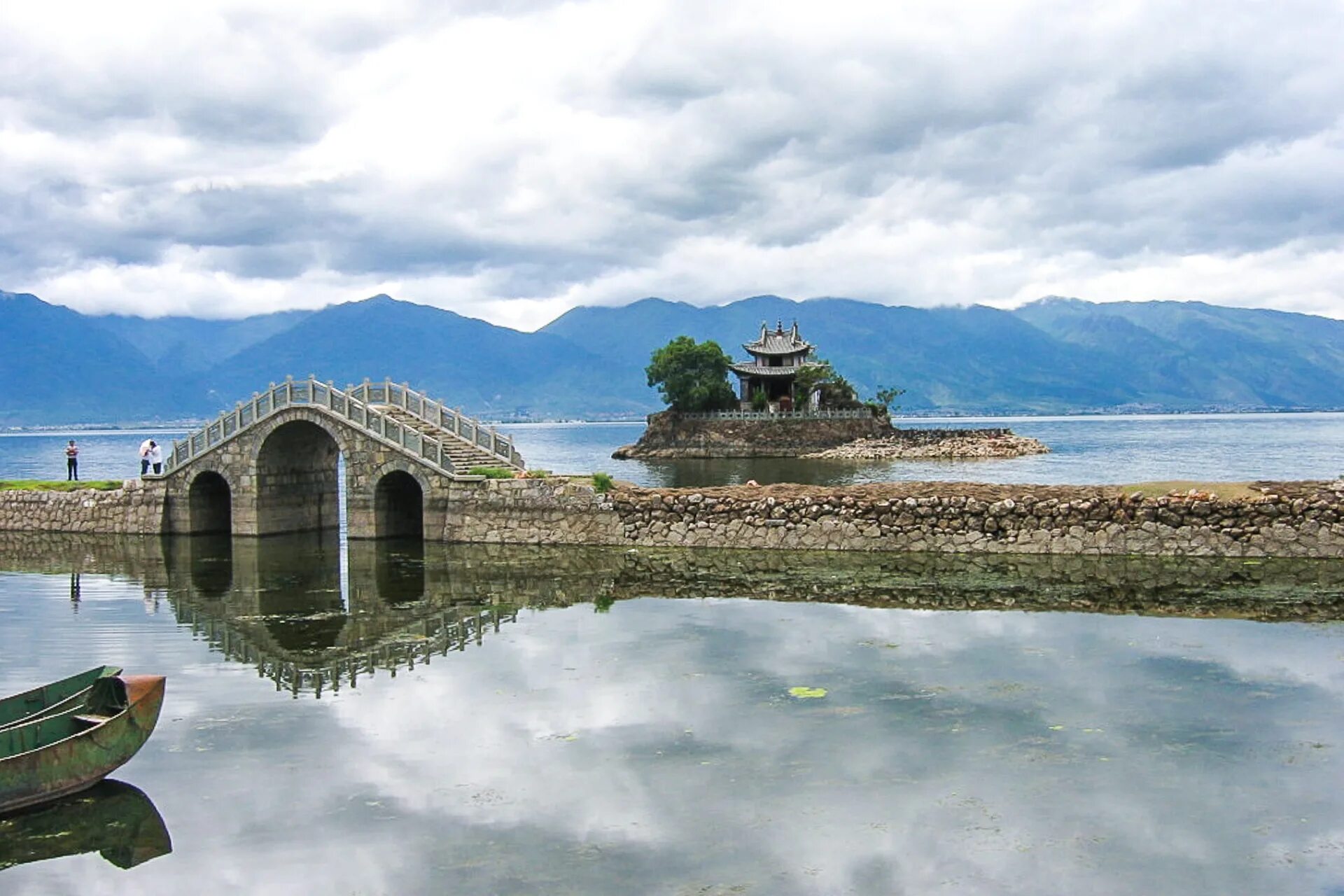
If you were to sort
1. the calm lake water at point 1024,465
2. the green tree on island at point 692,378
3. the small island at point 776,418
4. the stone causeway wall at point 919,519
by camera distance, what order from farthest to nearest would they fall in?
the green tree on island at point 692,378, the small island at point 776,418, the calm lake water at point 1024,465, the stone causeway wall at point 919,519

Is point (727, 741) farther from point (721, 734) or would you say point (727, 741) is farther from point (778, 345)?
point (778, 345)

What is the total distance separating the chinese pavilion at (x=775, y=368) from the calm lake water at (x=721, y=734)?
9278 centimetres

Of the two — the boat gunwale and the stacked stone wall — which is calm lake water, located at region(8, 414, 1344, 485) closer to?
the stacked stone wall

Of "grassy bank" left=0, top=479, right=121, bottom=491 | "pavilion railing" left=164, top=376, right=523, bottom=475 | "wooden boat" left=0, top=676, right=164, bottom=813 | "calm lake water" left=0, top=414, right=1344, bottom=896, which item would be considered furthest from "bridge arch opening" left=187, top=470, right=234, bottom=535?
"wooden boat" left=0, top=676, right=164, bottom=813

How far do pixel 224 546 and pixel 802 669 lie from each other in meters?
25.0

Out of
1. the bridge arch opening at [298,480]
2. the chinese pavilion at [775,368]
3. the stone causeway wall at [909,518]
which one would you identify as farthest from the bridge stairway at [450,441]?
the chinese pavilion at [775,368]

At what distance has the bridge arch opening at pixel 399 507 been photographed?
35.5m

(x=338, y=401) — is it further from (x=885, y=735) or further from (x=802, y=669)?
(x=885, y=735)

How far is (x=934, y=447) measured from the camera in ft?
342

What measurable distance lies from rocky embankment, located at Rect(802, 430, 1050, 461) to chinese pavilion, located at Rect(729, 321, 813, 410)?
40.6 ft

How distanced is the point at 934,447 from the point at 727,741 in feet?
308

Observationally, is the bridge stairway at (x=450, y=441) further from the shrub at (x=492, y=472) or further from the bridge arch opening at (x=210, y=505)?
the bridge arch opening at (x=210, y=505)

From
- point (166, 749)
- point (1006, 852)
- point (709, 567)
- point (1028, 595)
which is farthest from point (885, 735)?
point (709, 567)

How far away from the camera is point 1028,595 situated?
22984mm
